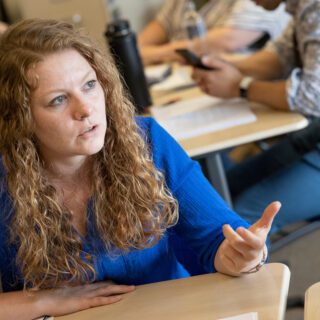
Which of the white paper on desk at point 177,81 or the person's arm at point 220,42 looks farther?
the person's arm at point 220,42

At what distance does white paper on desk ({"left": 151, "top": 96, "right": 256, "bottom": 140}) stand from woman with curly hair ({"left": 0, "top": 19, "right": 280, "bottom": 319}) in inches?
24.4

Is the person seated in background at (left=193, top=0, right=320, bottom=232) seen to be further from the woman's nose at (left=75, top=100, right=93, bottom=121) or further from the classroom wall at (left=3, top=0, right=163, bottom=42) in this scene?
the classroom wall at (left=3, top=0, right=163, bottom=42)

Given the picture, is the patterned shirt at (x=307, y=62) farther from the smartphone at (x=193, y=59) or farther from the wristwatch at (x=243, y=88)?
the smartphone at (x=193, y=59)

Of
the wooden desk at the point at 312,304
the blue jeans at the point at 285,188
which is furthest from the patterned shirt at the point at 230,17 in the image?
the wooden desk at the point at 312,304

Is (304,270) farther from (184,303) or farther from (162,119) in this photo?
(162,119)

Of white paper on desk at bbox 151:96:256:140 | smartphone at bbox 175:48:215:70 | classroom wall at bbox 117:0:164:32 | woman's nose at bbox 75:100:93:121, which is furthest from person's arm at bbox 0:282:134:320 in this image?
classroom wall at bbox 117:0:164:32

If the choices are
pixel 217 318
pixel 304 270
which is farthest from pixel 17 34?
pixel 304 270

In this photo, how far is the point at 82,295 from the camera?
125 cm

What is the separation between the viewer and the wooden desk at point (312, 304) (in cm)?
99

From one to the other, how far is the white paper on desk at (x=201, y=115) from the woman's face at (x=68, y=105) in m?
0.81

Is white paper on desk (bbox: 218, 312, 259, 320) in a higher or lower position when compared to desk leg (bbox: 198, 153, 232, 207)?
higher

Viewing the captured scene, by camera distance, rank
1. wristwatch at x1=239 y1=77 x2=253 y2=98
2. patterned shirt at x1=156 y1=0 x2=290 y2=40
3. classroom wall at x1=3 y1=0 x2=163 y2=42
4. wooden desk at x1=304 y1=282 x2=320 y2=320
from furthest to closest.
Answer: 1. classroom wall at x1=3 y1=0 x2=163 y2=42
2. patterned shirt at x1=156 y1=0 x2=290 y2=40
3. wristwatch at x1=239 y1=77 x2=253 y2=98
4. wooden desk at x1=304 y1=282 x2=320 y2=320

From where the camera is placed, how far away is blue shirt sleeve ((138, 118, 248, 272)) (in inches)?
52.0

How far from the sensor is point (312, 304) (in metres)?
1.01
